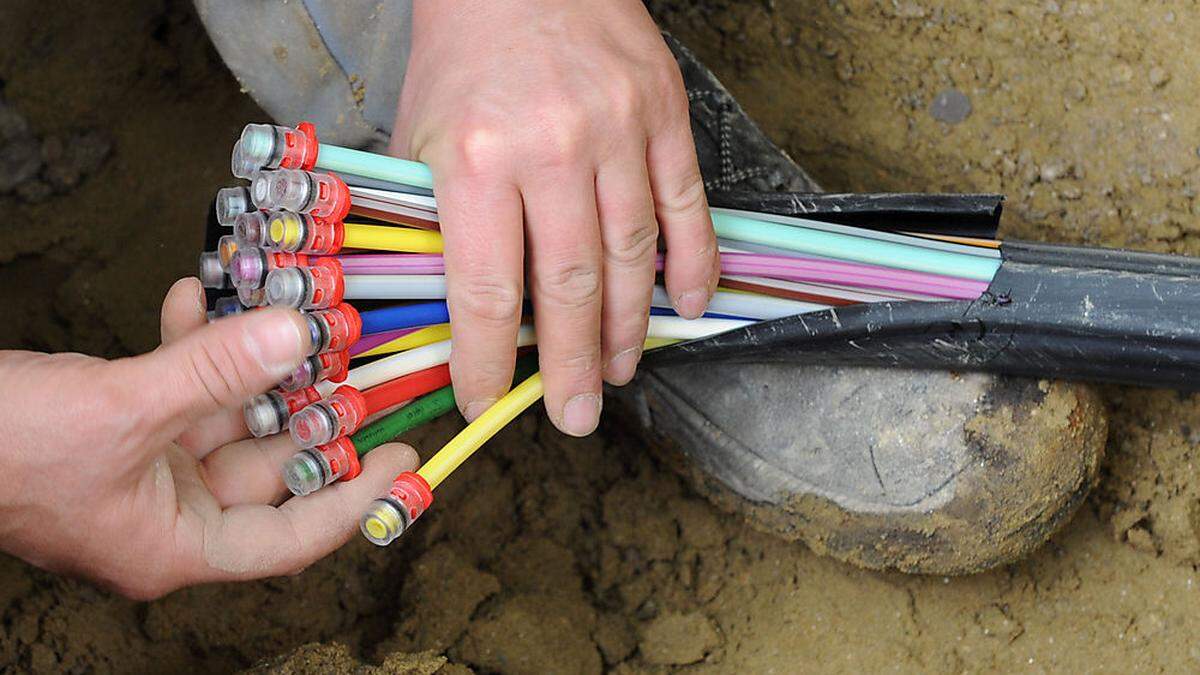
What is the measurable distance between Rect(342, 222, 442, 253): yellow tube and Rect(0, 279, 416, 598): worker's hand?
0.41 feet

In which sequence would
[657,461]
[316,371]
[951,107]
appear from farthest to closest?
1. [951,107]
2. [657,461]
3. [316,371]

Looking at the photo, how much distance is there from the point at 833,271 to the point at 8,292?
1.14 metres

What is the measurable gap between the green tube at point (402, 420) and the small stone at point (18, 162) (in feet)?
2.67

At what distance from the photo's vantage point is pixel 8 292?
1.60 meters

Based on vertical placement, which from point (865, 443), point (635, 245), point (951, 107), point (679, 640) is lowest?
point (679, 640)

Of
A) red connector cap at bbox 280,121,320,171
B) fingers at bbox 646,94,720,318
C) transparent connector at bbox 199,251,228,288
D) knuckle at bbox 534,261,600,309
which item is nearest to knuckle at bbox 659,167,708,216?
fingers at bbox 646,94,720,318

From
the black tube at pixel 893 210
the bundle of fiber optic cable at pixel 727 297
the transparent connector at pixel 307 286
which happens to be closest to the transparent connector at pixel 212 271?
the bundle of fiber optic cable at pixel 727 297

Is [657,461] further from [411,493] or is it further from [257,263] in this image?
[257,263]

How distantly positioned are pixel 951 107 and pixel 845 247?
1.93 ft

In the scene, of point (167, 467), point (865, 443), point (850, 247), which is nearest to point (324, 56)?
point (167, 467)

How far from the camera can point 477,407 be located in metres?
1.13

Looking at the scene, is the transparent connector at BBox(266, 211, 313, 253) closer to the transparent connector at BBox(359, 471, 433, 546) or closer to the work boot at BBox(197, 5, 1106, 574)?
the transparent connector at BBox(359, 471, 433, 546)

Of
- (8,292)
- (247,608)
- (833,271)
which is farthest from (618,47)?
(8,292)

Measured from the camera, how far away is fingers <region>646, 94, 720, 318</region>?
43.4 inches
